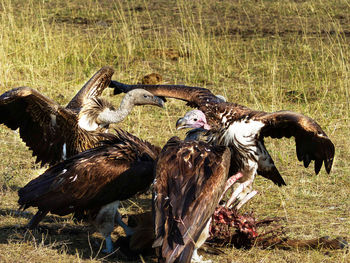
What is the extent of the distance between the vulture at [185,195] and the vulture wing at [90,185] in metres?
0.31

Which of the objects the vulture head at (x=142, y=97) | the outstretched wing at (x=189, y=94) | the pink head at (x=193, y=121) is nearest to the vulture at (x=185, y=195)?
the pink head at (x=193, y=121)

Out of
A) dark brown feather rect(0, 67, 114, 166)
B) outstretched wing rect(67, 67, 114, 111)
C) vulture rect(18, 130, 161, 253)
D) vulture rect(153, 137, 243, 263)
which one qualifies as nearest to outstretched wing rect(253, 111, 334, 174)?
vulture rect(153, 137, 243, 263)

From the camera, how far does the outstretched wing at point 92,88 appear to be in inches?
257

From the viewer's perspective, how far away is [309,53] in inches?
390

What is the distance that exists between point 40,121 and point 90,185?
1497 mm

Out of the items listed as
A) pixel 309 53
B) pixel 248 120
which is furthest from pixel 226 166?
pixel 309 53

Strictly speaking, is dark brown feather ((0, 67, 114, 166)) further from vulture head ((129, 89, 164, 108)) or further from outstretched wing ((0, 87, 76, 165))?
vulture head ((129, 89, 164, 108))

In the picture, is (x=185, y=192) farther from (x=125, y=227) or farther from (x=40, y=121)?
(x=40, y=121)

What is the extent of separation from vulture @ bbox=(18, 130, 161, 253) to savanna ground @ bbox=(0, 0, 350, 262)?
7.7 inches

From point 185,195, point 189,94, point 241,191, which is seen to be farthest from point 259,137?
point 185,195

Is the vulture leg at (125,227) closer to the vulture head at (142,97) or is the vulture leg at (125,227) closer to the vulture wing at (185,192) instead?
the vulture wing at (185,192)

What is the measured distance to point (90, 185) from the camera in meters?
4.39

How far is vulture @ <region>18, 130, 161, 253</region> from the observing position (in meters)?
4.37

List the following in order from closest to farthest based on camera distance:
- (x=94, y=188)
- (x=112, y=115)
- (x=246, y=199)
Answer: (x=94, y=188), (x=246, y=199), (x=112, y=115)
